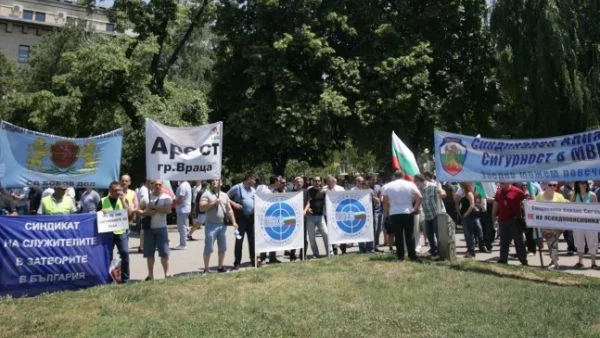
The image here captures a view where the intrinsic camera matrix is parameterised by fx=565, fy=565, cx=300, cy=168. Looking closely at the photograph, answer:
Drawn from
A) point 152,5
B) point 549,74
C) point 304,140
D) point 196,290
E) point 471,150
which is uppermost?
point 152,5

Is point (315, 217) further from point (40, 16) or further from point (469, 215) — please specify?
point (40, 16)

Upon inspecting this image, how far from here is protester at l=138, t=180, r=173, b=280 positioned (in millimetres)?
10055

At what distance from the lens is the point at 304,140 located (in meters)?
25.6

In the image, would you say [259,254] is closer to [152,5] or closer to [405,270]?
[405,270]

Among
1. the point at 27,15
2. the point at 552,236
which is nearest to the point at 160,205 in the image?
the point at 552,236

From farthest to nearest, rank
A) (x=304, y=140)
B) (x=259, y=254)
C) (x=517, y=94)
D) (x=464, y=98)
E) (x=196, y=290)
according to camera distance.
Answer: (x=464, y=98) → (x=304, y=140) → (x=517, y=94) → (x=259, y=254) → (x=196, y=290)

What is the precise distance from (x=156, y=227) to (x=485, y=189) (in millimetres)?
8507

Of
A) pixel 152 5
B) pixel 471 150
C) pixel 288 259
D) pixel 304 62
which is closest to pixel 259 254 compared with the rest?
pixel 288 259

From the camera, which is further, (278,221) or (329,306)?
(278,221)

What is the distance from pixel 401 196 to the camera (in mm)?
11312

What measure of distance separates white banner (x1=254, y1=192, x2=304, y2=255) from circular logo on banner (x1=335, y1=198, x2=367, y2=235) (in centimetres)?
109

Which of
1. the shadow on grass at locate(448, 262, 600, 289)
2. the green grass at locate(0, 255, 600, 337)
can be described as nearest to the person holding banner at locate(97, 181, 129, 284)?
the green grass at locate(0, 255, 600, 337)

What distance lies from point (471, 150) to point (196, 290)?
6133 millimetres

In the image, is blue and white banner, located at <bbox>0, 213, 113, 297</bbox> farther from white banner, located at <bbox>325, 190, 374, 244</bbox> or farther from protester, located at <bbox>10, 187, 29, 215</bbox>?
protester, located at <bbox>10, 187, 29, 215</bbox>
